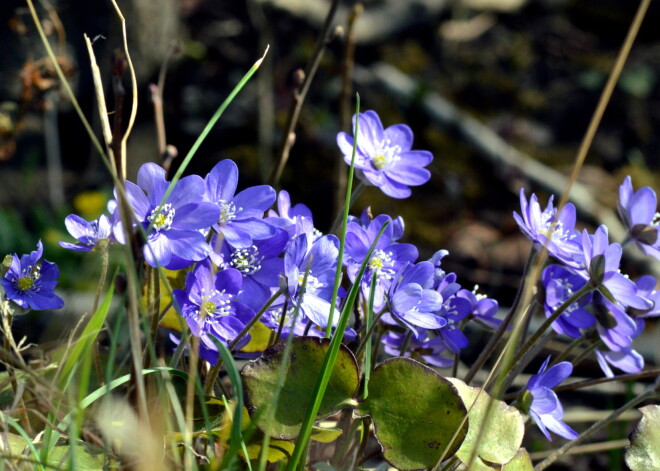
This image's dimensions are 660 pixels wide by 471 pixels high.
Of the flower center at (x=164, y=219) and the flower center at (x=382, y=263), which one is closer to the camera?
the flower center at (x=164, y=219)

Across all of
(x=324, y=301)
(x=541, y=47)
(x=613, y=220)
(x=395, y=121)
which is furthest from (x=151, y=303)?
(x=541, y=47)

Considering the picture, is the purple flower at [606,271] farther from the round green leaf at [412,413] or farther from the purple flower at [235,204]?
the purple flower at [235,204]

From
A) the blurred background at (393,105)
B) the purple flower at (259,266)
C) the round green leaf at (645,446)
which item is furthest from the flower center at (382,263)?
the blurred background at (393,105)

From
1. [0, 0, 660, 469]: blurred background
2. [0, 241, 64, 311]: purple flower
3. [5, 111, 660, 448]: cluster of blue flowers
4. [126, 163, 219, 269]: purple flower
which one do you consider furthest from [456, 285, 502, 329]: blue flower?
[0, 0, 660, 469]: blurred background

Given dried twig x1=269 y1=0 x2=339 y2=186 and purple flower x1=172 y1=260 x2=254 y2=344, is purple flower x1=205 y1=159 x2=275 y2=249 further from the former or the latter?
dried twig x1=269 y1=0 x2=339 y2=186

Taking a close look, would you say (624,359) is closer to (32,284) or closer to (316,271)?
(316,271)

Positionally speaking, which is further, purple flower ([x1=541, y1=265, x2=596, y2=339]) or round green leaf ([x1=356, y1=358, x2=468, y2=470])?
purple flower ([x1=541, y1=265, x2=596, y2=339])

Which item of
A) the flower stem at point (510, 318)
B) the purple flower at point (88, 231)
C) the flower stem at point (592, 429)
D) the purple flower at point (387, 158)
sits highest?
the purple flower at point (387, 158)
